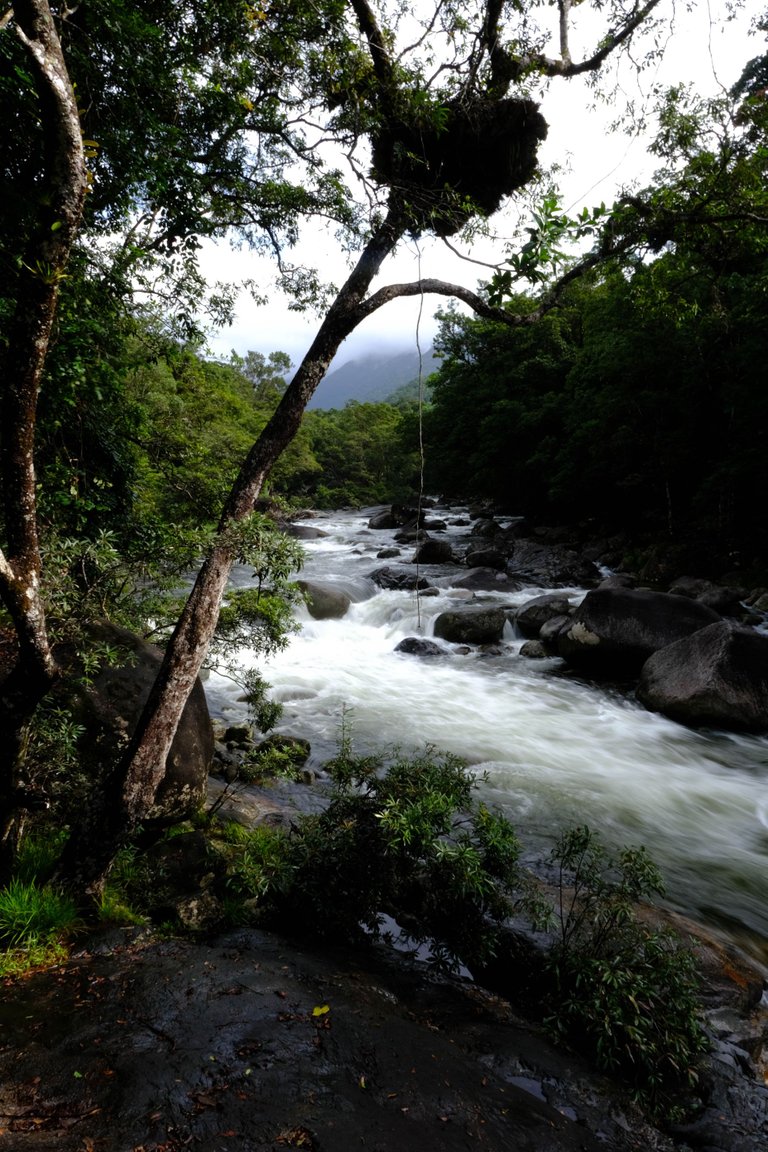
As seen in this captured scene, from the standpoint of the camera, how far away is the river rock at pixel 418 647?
14.6 meters

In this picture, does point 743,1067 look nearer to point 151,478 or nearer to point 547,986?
point 547,986

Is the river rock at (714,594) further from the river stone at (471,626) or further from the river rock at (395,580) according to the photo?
the river rock at (395,580)

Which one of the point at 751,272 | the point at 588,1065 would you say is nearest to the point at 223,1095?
the point at 588,1065

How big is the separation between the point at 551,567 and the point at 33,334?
2313 centimetres

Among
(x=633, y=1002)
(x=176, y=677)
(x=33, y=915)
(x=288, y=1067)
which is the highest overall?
(x=176, y=677)

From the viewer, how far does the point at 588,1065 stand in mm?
3461

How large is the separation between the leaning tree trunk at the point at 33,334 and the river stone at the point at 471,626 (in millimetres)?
12564

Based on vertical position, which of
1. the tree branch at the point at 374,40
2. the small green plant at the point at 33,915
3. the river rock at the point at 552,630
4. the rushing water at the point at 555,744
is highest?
the tree branch at the point at 374,40

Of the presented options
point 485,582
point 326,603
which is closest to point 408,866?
point 326,603

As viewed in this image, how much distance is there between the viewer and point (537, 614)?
51.4 feet

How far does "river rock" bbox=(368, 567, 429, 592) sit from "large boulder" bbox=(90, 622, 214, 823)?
1340 cm

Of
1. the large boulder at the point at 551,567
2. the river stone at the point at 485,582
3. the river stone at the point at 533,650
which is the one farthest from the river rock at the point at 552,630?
the large boulder at the point at 551,567

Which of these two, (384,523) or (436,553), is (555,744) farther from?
(384,523)

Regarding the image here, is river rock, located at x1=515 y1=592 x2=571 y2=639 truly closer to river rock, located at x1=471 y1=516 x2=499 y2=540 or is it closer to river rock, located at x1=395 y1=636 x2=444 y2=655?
river rock, located at x1=395 y1=636 x2=444 y2=655
